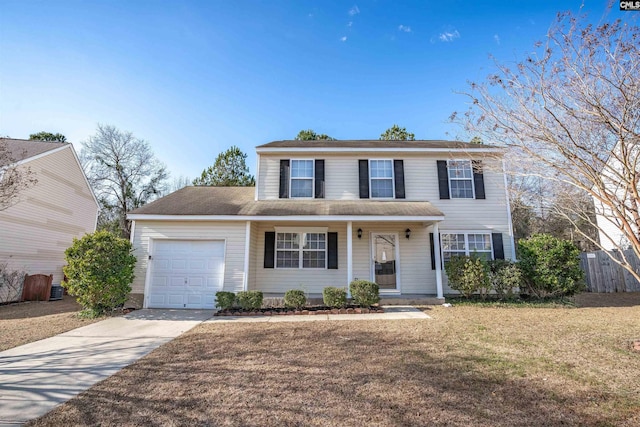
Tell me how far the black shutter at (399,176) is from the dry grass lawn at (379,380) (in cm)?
571

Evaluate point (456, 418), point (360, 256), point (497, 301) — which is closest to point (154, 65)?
point (360, 256)

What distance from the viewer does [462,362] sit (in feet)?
14.6

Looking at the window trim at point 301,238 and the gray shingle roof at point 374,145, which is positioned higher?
the gray shingle roof at point 374,145

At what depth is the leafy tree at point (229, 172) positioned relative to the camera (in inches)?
896

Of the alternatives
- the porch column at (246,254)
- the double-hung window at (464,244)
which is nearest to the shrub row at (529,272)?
the double-hung window at (464,244)

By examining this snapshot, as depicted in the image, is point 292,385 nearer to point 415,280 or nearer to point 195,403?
point 195,403

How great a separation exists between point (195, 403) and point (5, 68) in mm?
10208

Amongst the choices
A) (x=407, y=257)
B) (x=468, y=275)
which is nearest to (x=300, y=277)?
(x=407, y=257)

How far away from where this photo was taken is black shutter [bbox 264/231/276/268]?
10602 millimetres

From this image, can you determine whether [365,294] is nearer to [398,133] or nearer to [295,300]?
[295,300]

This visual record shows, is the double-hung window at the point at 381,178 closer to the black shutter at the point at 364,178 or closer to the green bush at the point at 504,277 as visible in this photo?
the black shutter at the point at 364,178

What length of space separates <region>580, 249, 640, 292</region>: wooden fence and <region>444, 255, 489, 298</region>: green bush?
6.87m

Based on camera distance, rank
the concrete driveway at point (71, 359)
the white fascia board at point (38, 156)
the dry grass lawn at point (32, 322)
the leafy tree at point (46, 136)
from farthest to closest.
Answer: the leafy tree at point (46, 136), the white fascia board at point (38, 156), the dry grass lawn at point (32, 322), the concrete driveway at point (71, 359)

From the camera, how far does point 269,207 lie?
33.5 feet
